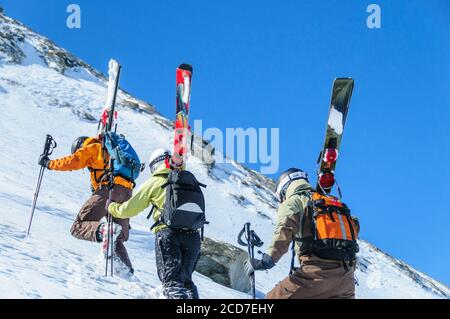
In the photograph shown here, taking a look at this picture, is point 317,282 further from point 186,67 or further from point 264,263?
point 186,67

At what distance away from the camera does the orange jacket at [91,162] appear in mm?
7816

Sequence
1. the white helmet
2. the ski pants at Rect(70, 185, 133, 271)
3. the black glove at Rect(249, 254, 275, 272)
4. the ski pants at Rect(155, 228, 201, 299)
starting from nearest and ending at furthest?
the black glove at Rect(249, 254, 275, 272), the ski pants at Rect(155, 228, 201, 299), the white helmet, the ski pants at Rect(70, 185, 133, 271)

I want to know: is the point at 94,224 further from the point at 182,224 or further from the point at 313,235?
the point at 313,235

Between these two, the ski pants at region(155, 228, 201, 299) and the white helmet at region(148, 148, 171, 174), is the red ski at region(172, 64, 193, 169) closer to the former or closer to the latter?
the white helmet at region(148, 148, 171, 174)

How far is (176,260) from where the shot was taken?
6016mm

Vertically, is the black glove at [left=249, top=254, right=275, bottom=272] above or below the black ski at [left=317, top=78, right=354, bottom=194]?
below

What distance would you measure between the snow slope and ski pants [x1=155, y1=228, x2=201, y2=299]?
0.65 m

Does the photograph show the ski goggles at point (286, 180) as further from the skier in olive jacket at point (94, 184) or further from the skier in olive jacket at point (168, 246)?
the skier in olive jacket at point (94, 184)

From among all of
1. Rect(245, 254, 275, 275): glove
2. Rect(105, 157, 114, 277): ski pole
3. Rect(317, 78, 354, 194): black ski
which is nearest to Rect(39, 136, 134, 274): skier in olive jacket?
Rect(105, 157, 114, 277): ski pole

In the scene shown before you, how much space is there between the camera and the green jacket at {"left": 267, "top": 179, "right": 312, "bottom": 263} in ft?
17.3

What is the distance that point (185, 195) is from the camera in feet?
19.9

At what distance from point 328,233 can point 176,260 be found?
163 centimetres

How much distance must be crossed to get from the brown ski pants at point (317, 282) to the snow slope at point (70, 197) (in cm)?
195
